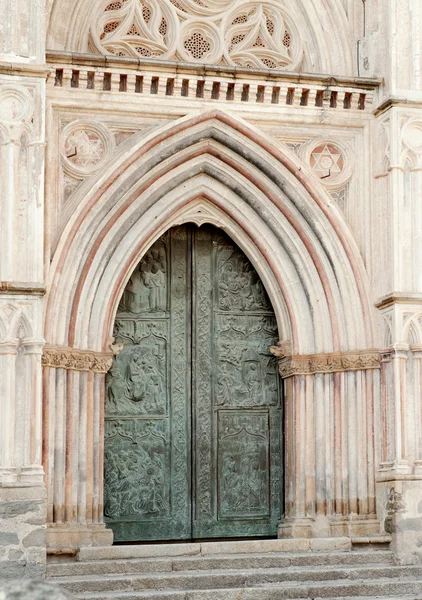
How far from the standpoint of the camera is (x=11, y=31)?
35.6 ft

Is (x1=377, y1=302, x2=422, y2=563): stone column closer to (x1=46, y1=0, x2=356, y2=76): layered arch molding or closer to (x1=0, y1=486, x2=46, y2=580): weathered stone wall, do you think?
(x1=46, y1=0, x2=356, y2=76): layered arch molding

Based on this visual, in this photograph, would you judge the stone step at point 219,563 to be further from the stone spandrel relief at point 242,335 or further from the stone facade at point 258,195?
the stone spandrel relief at point 242,335

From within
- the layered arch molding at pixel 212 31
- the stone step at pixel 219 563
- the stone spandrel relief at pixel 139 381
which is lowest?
the stone step at pixel 219 563

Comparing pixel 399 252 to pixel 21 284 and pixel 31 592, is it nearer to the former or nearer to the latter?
pixel 21 284

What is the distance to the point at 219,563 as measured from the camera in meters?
10.7

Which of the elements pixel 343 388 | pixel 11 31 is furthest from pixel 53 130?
pixel 343 388

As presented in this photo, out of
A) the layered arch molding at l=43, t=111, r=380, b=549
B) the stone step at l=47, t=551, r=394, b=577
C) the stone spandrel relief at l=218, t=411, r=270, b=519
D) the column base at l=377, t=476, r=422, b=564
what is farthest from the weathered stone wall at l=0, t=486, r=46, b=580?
the column base at l=377, t=476, r=422, b=564

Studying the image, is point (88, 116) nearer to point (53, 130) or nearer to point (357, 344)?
→ point (53, 130)

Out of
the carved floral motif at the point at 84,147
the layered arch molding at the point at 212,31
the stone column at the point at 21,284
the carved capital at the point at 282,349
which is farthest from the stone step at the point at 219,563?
the layered arch molding at the point at 212,31

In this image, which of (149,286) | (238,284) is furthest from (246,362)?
(149,286)

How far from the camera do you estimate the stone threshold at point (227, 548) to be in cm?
1062

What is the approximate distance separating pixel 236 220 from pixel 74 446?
115 inches

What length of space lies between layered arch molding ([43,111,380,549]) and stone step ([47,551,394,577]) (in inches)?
21.7

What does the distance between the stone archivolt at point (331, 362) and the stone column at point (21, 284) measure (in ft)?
9.47
